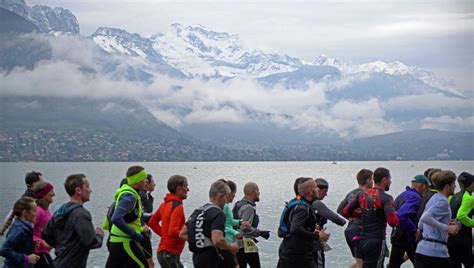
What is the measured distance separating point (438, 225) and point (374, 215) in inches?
54.0

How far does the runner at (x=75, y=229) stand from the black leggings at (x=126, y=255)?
25.9 inches

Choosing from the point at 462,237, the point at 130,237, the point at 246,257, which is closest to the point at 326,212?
the point at 246,257

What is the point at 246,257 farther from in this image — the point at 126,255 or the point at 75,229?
the point at 75,229

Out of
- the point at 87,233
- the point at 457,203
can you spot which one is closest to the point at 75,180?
the point at 87,233

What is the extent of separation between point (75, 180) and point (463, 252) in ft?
21.8

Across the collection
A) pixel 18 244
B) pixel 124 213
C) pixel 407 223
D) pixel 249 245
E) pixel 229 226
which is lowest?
pixel 249 245

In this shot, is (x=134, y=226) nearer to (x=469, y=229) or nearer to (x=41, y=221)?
(x=41, y=221)

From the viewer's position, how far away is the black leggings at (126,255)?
10.3m

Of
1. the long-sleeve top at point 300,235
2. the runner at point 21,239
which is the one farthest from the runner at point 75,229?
the long-sleeve top at point 300,235

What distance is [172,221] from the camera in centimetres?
1083

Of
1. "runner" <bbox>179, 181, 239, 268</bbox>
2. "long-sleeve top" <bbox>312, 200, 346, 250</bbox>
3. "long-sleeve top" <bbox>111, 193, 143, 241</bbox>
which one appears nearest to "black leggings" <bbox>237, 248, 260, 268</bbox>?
"long-sleeve top" <bbox>312, 200, 346, 250</bbox>

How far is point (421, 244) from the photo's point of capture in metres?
10.9

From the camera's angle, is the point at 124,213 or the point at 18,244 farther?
the point at 124,213

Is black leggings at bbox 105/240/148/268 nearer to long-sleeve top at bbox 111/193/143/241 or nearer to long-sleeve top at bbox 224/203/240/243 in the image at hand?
long-sleeve top at bbox 111/193/143/241
